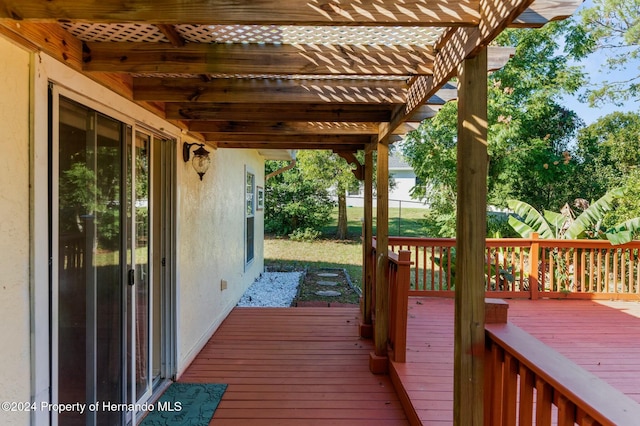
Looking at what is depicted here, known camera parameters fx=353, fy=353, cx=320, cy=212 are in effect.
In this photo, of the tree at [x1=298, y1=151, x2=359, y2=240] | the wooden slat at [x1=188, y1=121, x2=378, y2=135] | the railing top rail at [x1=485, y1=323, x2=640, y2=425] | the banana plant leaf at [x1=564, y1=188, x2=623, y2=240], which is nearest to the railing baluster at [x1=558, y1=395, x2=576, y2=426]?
the railing top rail at [x1=485, y1=323, x2=640, y2=425]

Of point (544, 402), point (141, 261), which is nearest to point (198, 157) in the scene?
point (141, 261)

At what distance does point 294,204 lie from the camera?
1512 cm

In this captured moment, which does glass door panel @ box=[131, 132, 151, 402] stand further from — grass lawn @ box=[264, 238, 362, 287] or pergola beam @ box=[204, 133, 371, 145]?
grass lawn @ box=[264, 238, 362, 287]

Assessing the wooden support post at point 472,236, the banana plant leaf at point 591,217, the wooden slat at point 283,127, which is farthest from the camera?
the banana plant leaf at point 591,217

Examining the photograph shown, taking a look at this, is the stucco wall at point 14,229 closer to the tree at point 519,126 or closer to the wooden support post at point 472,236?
the wooden support post at point 472,236

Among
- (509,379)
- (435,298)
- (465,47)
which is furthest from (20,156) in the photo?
(435,298)

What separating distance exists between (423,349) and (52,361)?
127 inches

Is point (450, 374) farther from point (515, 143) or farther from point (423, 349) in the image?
point (515, 143)

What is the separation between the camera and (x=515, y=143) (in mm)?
8758

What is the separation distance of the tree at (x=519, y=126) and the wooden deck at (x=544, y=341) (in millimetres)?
3885

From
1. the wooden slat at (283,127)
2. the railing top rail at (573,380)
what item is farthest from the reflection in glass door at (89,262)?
the railing top rail at (573,380)

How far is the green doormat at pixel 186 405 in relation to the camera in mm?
2799

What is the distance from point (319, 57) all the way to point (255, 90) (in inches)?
30.1

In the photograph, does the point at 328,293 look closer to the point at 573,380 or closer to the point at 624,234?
the point at 624,234
